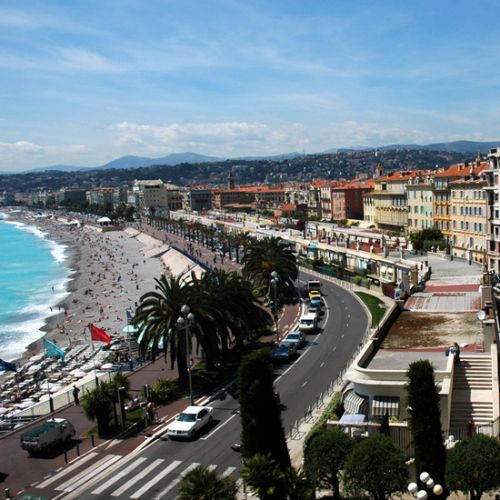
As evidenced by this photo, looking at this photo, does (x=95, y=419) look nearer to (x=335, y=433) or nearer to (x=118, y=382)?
(x=118, y=382)

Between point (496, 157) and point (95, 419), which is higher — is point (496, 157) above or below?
above

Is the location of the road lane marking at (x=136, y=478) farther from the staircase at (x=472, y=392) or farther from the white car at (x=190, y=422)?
the staircase at (x=472, y=392)

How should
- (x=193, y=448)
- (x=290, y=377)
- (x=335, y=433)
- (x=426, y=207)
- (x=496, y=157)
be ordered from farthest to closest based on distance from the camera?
(x=426, y=207) < (x=496, y=157) < (x=290, y=377) < (x=193, y=448) < (x=335, y=433)

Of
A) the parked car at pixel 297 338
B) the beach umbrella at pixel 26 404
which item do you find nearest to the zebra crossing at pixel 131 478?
the beach umbrella at pixel 26 404

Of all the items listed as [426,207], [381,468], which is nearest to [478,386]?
[381,468]

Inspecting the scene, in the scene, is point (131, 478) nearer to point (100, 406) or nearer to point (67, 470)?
point (67, 470)

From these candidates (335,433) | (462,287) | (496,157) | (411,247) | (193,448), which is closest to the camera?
(335,433)
